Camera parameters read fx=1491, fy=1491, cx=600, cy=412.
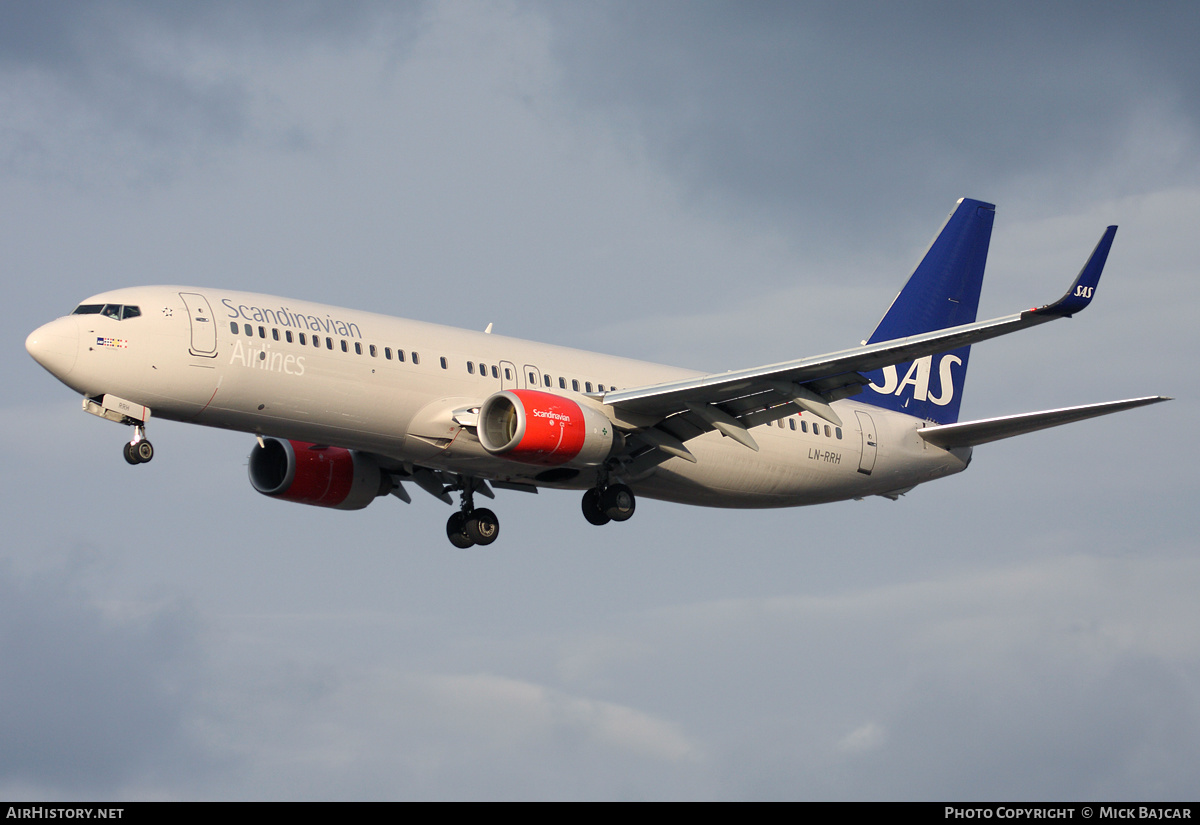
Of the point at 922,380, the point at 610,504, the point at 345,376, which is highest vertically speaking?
the point at 922,380

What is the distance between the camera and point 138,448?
33906 millimetres

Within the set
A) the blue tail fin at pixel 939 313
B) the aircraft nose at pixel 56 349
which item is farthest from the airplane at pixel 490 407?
the blue tail fin at pixel 939 313

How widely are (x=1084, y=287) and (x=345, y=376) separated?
55.5 ft

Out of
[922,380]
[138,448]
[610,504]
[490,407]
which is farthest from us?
[922,380]

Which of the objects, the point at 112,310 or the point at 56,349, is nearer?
the point at 56,349

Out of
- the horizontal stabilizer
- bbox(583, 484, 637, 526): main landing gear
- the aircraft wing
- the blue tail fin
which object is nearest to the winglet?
the aircraft wing

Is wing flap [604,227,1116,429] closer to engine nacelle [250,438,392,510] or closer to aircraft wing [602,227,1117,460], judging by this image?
aircraft wing [602,227,1117,460]

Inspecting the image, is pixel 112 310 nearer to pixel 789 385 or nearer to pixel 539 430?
pixel 539 430

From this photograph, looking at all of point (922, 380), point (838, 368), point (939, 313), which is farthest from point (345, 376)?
point (939, 313)

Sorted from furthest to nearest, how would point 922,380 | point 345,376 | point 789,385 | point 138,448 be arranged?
point 922,380 < point 789,385 < point 345,376 < point 138,448

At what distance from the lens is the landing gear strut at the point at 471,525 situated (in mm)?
42625

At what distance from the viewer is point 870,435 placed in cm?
4506

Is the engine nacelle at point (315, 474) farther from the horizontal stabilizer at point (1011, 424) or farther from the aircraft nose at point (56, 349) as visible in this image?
the horizontal stabilizer at point (1011, 424)

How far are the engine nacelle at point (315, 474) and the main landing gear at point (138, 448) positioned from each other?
8.11 meters
